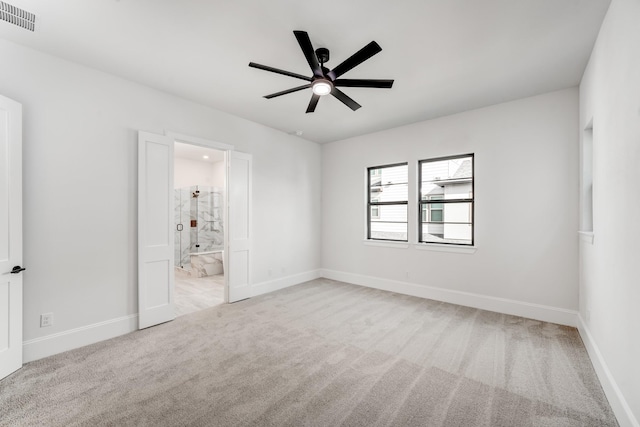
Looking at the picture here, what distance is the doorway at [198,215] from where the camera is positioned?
6.44 metres

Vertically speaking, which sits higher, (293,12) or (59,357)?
(293,12)

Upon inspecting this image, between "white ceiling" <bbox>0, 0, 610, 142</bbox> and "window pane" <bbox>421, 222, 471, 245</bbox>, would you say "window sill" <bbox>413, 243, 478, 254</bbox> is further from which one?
"white ceiling" <bbox>0, 0, 610, 142</bbox>

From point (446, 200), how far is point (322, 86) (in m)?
3.02

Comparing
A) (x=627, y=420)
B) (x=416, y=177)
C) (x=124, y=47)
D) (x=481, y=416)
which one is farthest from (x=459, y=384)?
(x=124, y=47)

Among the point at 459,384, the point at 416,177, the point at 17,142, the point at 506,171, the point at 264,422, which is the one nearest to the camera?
the point at 264,422

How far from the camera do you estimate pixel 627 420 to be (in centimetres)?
172

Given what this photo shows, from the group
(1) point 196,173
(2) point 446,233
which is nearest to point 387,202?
(2) point 446,233

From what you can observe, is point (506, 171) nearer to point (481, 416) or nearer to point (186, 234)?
point (481, 416)

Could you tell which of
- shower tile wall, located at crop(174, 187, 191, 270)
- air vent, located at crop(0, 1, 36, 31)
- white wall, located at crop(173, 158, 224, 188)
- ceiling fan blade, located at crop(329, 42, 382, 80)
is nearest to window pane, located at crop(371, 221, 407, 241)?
ceiling fan blade, located at crop(329, 42, 382, 80)

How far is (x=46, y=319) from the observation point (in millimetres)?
2752

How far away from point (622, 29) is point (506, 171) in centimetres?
226

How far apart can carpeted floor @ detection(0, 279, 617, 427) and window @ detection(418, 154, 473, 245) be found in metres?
1.43

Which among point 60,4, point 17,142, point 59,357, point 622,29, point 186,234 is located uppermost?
point 60,4

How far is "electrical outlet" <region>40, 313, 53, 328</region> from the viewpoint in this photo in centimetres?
273
